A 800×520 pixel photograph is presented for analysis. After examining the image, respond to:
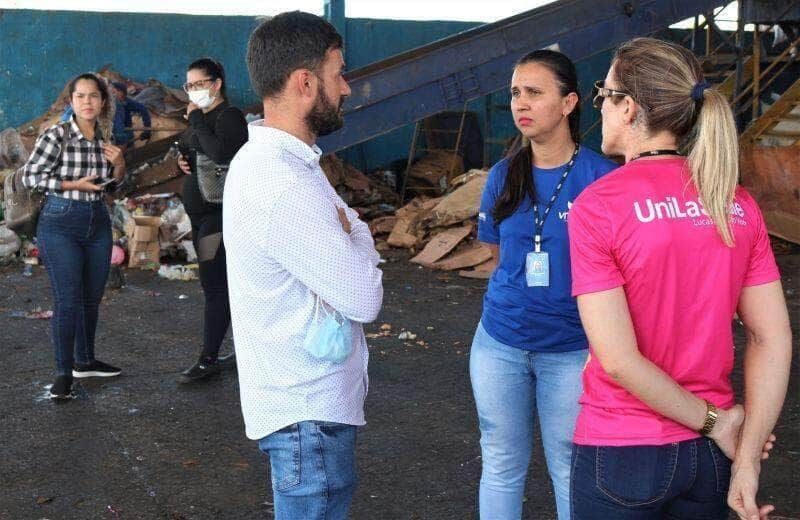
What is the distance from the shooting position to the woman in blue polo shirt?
2928mm

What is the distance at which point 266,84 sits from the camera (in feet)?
7.26

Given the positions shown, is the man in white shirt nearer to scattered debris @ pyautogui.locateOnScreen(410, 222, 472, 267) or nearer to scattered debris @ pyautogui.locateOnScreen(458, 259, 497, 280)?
scattered debris @ pyautogui.locateOnScreen(458, 259, 497, 280)

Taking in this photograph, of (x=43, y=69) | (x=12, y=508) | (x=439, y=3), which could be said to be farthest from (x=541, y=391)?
(x=439, y=3)

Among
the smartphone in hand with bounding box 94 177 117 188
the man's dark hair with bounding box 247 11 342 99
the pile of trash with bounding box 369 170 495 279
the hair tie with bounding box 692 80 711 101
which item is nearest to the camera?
the hair tie with bounding box 692 80 711 101

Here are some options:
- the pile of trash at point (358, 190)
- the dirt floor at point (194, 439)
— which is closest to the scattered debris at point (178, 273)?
the dirt floor at point (194, 439)

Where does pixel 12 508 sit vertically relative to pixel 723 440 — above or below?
below

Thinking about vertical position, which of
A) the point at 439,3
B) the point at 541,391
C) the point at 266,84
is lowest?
the point at 541,391

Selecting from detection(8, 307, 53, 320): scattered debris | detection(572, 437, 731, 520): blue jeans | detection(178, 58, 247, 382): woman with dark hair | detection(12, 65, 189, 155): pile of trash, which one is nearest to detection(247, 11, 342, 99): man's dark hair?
detection(572, 437, 731, 520): blue jeans

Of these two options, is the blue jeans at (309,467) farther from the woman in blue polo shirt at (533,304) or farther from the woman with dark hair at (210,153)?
the woman with dark hair at (210,153)

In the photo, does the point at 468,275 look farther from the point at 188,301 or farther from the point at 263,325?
the point at 263,325

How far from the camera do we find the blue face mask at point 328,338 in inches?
84.0

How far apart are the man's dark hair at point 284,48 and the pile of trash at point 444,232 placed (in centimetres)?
714

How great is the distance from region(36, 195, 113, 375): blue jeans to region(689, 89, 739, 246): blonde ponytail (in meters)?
4.12

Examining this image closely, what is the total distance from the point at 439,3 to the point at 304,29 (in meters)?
14.2
